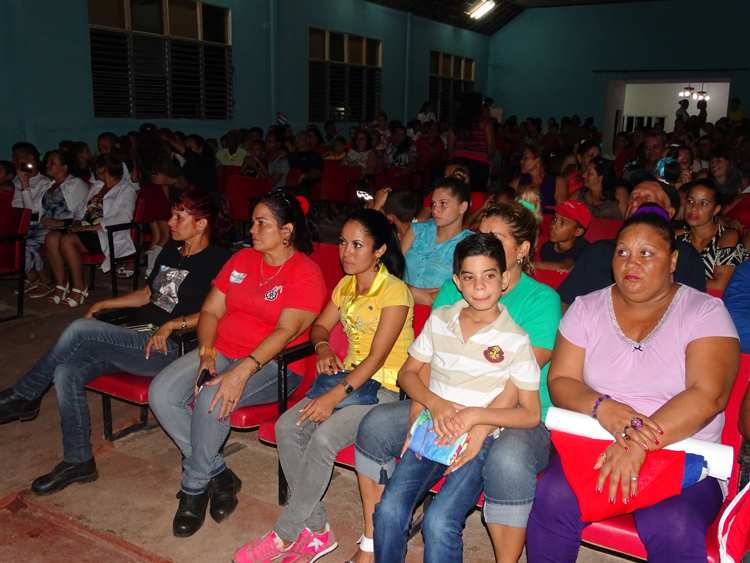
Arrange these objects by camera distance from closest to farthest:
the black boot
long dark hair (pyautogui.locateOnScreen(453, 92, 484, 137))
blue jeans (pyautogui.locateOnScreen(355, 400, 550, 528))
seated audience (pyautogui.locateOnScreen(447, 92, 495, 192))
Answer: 1. blue jeans (pyautogui.locateOnScreen(355, 400, 550, 528))
2. the black boot
3. seated audience (pyautogui.locateOnScreen(447, 92, 495, 192))
4. long dark hair (pyautogui.locateOnScreen(453, 92, 484, 137))

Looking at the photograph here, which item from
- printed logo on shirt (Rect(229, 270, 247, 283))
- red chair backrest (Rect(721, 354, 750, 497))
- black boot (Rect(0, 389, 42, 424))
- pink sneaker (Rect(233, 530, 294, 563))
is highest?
printed logo on shirt (Rect(229, 270, 247, 283))

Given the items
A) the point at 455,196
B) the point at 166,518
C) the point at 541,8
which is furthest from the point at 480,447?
the point at 541,8

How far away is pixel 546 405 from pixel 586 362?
241 mm

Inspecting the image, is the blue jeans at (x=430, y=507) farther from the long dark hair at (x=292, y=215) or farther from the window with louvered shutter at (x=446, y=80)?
the window with louvered shutter at (x=446, y=80)

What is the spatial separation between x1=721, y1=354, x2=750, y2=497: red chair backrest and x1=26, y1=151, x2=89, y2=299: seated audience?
16.6ft

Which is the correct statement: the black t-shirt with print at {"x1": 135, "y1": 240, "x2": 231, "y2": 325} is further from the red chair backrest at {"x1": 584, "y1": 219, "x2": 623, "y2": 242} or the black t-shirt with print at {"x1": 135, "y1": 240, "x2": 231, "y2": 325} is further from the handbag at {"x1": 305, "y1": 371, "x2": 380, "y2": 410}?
the red chair backrest at {"x1": 584, "y1": 219, "x2": 623, "y2": 242}

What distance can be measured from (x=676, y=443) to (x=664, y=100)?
822 inches

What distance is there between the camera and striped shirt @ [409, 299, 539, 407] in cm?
211

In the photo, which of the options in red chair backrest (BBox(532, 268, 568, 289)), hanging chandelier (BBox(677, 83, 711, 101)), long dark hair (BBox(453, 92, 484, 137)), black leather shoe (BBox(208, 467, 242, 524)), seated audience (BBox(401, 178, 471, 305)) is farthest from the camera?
hanging chandelier (BBox(677, 83, 711, 101))

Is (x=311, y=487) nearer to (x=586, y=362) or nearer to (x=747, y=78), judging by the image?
(x=586, y=362)

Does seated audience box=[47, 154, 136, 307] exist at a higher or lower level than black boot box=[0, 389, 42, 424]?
higher

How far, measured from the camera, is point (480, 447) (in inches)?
83.2

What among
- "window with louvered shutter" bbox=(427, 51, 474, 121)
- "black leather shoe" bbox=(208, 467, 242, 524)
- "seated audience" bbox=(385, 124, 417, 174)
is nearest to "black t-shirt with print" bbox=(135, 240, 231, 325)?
"black leather shoe" bbox=(208, 467, 242, 524)

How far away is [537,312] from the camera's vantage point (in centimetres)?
232
